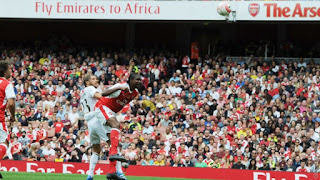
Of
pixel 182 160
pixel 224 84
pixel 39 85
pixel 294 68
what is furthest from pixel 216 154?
pixel 39 85

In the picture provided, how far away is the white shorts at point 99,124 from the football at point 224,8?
12.5m

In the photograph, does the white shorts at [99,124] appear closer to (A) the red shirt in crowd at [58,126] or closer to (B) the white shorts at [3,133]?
(B) the white shorts at [3,133]

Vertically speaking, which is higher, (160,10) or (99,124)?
(160,10)

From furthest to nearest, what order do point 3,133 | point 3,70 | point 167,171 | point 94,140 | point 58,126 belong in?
point 58,126 < point 167,171 < point 94,140 < point 3,133 < point 3,70

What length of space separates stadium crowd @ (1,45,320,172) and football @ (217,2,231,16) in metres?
1.78

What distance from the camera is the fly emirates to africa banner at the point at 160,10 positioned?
24.7 m

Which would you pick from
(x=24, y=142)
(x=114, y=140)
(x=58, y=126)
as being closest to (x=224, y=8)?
(x=58, y=126)

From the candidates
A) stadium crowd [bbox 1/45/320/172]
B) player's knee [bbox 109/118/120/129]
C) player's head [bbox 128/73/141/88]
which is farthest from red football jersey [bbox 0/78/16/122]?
stadium crowd [bbox 1/45/320/172]

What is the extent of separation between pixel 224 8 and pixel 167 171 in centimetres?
782

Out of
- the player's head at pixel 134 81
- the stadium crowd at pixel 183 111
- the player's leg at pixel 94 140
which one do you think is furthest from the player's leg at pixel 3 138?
the stadium crowd at pixel 183 111

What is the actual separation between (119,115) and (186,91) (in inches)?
96.1

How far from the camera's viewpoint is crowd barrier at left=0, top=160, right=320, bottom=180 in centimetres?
1805

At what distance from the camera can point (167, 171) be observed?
61.2 ft

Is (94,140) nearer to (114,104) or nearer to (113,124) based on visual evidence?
(113,124)
